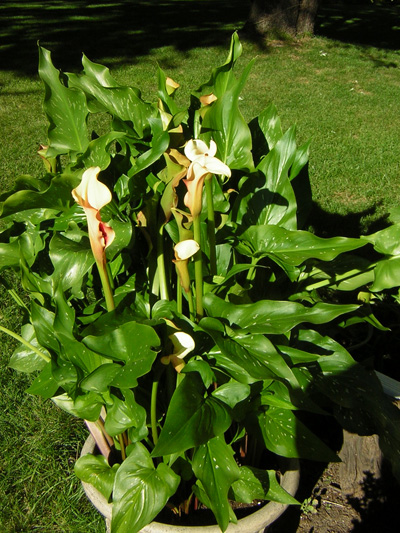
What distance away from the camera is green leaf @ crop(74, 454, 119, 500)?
4.77 ft

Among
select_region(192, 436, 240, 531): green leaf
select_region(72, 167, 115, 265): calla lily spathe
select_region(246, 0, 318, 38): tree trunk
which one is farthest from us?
select_region(246, 0, 318, 38): tree trunk

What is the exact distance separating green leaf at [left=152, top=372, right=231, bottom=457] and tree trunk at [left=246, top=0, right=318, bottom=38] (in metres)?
8.09

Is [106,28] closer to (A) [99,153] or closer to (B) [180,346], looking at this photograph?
(A) [99,153]

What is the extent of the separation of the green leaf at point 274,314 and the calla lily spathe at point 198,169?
273 mm

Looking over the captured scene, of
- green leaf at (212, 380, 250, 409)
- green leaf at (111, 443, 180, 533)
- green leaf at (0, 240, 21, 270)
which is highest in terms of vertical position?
green leaf at (0, 240, 21, 270)

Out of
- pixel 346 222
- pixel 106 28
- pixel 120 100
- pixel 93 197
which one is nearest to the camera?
A: pixel 93 197

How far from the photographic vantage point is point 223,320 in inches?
Result: 53.7

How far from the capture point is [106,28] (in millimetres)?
9359

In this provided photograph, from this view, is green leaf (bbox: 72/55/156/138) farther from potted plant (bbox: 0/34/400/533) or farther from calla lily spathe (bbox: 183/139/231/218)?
calla lily spathe (bbox: 183/139/231/218)

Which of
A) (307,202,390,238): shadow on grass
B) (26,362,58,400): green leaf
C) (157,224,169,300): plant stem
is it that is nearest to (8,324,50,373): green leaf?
(26,362,58,400): green leaf

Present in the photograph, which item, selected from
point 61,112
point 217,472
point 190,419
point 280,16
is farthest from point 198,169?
point 280,16

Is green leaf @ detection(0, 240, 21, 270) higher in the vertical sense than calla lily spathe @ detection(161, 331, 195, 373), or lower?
higher

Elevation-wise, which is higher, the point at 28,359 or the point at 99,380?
the point at 99,380

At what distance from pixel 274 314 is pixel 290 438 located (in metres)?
0.35
